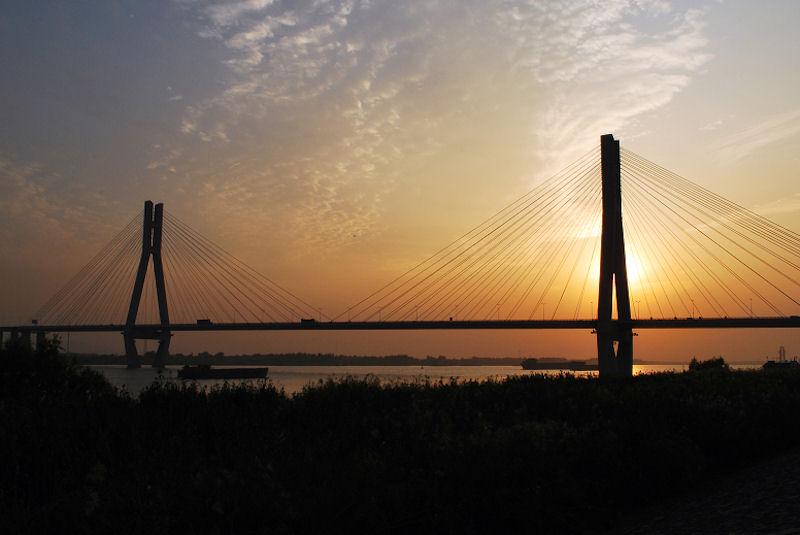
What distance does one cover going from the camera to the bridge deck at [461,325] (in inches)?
2271

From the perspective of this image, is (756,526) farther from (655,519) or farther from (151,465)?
(151,465)

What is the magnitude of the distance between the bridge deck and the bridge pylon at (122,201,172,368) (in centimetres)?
111

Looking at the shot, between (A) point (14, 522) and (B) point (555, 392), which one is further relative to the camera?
(B) point (555, 392)

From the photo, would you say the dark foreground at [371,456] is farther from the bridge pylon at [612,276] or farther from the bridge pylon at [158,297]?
the bridge pylon at [158,297]

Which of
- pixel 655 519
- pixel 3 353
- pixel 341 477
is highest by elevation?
pixel 3 353

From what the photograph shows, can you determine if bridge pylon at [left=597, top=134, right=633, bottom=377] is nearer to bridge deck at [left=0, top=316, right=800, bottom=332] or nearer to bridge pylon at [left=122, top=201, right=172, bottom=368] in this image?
bridge deck at [left=0, top=316, right=800, bottom=332]

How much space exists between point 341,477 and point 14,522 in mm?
4291

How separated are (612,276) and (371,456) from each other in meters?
41.0

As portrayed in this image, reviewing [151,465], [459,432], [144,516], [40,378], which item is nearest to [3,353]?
[40,378]

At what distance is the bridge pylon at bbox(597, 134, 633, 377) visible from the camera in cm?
4712

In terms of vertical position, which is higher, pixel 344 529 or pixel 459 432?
pixel 459 432

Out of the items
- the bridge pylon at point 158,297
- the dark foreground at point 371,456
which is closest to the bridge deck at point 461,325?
the bridge pylon at point 158,297

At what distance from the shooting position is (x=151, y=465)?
10.2 metres

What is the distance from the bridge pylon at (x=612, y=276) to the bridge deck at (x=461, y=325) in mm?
1542
